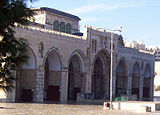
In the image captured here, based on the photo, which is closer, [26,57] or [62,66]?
[26,57]

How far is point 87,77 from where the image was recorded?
46.7m

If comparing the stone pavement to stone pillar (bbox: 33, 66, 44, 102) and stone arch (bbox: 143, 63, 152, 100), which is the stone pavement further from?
stone arch (bbox: 143, 63, 152, 100)

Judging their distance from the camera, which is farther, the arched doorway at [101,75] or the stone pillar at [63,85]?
the arched doorway at [101,75]

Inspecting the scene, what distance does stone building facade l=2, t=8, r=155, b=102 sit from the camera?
38.7 meters

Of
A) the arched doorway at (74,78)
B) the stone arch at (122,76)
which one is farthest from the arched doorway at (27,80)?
the stone arch at (122,76)

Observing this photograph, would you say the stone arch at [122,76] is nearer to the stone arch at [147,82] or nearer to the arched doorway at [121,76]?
the arched doorway at [121,76]

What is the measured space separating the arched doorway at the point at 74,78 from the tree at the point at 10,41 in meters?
37.6

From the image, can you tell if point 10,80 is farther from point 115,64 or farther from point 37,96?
point 115,64

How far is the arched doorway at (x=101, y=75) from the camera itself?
2031 inches

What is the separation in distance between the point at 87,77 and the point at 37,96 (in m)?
9.95

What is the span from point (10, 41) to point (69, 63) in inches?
1425

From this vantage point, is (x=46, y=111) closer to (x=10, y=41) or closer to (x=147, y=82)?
(x=10, y=41)

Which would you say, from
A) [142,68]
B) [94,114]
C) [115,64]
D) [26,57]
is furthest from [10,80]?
[142,68]

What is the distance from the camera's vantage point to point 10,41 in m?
8.80
